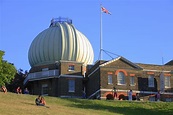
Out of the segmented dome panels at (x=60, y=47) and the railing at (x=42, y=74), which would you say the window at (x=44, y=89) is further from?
the segmented dome panels at (x=60, y=47)

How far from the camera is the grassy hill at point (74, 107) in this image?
47.9m

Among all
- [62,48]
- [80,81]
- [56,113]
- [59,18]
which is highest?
[59,18]

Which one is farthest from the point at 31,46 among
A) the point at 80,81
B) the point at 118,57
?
the point at 118,57

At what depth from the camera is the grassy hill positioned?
4794 cm

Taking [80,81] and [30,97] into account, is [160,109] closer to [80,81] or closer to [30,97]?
[30,97]

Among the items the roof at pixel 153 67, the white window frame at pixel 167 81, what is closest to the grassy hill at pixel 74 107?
the white window frame at pixel 167 81

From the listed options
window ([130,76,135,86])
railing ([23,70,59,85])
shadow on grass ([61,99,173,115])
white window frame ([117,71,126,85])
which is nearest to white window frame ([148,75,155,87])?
window ([130,76,135,86])

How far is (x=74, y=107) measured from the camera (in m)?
56.6

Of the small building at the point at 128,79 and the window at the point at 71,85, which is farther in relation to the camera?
the window at the point at 71,85

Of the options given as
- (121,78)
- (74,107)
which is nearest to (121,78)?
(121,78)

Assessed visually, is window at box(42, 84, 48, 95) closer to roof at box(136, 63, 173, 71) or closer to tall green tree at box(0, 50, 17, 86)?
tall green tree at box(0, 50, 17, 86)

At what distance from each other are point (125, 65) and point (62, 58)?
12.7m

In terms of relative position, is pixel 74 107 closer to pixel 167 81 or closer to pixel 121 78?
pixel 121 78

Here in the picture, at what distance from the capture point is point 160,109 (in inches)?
2442
